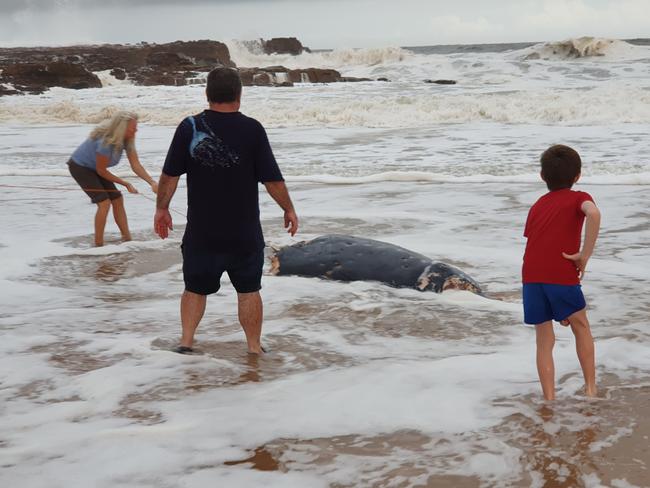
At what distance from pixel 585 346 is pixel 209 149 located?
222cm

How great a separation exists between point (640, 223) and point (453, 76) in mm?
38966

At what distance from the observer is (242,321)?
16.7 ft

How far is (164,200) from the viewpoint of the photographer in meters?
4.85

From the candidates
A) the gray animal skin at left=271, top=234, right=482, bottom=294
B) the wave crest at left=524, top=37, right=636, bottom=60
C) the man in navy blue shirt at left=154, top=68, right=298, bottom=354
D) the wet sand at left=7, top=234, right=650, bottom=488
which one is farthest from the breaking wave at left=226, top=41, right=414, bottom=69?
the man in navy blue shirt at left=154, top=68, right=298, bottom=354

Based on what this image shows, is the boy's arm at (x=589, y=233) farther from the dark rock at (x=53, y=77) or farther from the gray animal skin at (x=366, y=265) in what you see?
the dark rock at (x=53, y=77)

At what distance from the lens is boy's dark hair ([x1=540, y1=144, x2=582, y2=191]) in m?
4.02

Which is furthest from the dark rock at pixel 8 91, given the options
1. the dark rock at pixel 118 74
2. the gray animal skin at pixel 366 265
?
the gray animal skin at pixel 366 265

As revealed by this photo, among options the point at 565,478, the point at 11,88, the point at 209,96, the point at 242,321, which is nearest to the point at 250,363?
the point at 242,321

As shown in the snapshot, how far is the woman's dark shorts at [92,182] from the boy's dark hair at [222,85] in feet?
14.0

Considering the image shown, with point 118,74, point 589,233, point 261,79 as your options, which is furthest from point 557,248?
point 118,74

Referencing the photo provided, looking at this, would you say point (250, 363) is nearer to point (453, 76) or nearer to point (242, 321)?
point (242, 321)

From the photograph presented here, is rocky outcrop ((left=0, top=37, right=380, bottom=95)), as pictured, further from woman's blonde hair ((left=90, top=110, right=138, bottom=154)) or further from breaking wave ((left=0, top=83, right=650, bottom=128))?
woman's blonde hair ((left=90, top=110, right=138, bottom=154))

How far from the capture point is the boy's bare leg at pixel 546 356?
165 inches

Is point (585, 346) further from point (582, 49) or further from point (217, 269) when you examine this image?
point (582, 49)
